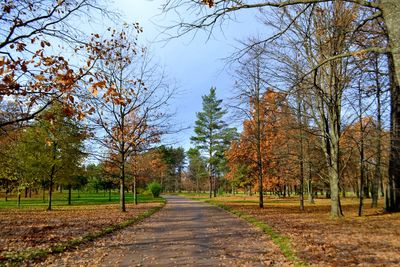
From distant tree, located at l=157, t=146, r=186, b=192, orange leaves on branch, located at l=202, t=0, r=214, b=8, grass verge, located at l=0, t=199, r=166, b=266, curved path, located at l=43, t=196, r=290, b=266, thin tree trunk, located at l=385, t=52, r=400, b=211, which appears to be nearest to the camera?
orange leaves on branch, located at l=202, t=0, r=214, b=8

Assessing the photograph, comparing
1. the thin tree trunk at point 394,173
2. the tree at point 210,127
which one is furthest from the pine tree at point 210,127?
the thin tree trunk at point 394,173

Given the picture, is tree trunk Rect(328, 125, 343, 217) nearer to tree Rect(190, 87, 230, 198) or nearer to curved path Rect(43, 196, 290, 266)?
curved path Rect(43, 196, 290, 266)

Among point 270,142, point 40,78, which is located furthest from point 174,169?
point 40,78

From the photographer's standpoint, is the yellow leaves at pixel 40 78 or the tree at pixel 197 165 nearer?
the yellow leaves at pixel 40 78

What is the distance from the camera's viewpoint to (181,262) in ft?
21.9

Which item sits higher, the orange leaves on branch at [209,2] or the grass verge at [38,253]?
the orange leaves on branch at [209,2]

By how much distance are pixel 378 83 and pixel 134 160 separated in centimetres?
2015

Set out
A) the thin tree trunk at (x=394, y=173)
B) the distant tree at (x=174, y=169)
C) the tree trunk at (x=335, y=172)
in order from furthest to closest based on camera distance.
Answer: the distant tree at (x=174, y=169), the thin tree trunk at (x=394, y=173), the tree trunk at (x=335, y=172)

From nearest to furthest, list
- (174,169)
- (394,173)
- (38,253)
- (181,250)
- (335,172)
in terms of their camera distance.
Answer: (38,253), (181,250), (335,172), (394,173), (174,169)

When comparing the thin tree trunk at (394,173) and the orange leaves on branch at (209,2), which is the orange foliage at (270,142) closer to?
the orange leaves on branch at (209,2)

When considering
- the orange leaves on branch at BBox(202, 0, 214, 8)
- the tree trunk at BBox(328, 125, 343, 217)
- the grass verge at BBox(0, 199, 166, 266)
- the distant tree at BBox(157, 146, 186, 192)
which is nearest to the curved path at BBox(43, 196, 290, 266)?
the grass verge at BBox(0, 199, 166, 266)

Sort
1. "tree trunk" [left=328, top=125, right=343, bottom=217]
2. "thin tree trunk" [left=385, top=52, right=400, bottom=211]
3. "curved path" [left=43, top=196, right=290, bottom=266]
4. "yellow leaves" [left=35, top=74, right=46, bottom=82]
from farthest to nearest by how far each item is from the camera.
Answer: "thin tree trunk" [left=385, top=52, right=400, bottom=211] → "tree trunk" [left=328, top=125, right=343, bottom=217] → "curved path" [left=43, top=196, right=290, bottom=266] → "yellow leaves" [left=35, top=74, right=46, bottom=82]

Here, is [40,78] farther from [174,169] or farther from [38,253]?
[174,169]

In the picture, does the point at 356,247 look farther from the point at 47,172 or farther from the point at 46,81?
the point at 47,172
